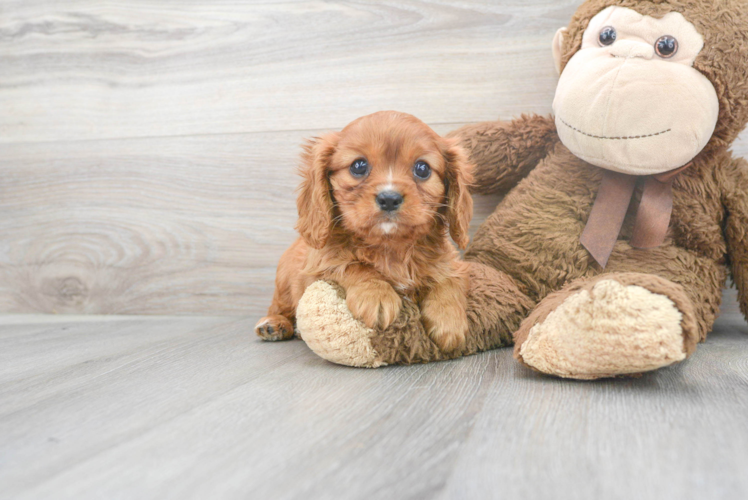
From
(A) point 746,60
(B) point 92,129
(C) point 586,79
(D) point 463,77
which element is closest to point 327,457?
(C) point 586,79

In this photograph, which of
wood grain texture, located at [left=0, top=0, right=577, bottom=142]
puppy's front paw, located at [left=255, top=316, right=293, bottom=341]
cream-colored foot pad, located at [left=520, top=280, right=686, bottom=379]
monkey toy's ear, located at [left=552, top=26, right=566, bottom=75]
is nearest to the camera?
cream-colored foot pad, located at [left=520, top=280, right=686, bottom=379]

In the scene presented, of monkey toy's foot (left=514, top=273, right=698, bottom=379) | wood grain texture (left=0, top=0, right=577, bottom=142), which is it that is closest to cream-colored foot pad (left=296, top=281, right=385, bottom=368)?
monkey toy's foot (left=514, top=273, right=698, bottom=379)

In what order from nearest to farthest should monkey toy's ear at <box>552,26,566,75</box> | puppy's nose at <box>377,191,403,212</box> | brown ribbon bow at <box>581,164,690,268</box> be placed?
puppy's nose at <box>377,191,403,212</box>, brown ribbon bow at <box>581,164,690,268</box>, monkey toy's ear at <box>552,26,566,75</box>

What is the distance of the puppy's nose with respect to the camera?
1.15m

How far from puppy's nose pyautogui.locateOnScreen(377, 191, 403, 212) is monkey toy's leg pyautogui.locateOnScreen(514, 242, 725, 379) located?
38 centimetres

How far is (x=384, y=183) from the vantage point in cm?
119

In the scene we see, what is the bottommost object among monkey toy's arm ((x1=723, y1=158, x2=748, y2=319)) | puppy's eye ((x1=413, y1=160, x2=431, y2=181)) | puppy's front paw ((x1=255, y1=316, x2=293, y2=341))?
puppy's front paw ((x1=255, y1=316, x2=293, y2=341))

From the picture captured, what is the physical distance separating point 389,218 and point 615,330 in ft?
1.62

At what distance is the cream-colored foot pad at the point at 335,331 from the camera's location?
3.96ft

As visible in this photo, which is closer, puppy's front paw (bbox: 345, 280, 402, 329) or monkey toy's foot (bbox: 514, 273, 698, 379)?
monkey toy's foot (bbox: 514, 273, 698, 379)

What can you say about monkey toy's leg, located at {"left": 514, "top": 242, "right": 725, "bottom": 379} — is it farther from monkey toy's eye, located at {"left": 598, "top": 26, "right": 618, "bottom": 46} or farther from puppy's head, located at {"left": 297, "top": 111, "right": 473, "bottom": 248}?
monkey toy's eye, located at {"left": 598, "top": 26, "right": 618, "bottom": 46}

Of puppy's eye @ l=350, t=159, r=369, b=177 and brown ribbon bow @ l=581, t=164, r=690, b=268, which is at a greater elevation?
puppy's eye @ l=350, t=159, r=369, b=177

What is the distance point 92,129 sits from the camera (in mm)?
2098

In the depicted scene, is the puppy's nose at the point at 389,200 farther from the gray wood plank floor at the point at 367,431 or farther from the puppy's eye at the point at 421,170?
the gray wood plank floor at the point at 367,431
